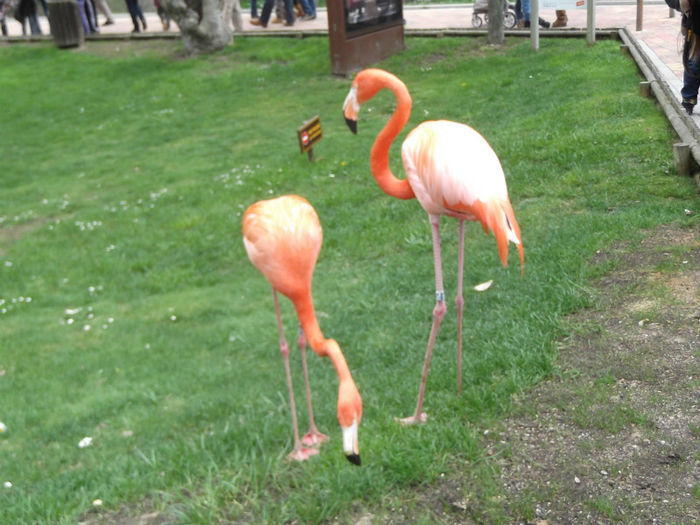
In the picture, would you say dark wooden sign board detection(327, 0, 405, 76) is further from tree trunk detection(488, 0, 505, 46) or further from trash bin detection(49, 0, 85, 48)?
trash bin detection(49, 0, 85, 48)

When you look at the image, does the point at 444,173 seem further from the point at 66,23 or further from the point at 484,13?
the point at 66,23

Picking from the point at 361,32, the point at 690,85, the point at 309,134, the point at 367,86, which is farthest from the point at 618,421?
the point at 361,32

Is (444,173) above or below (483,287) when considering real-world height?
above

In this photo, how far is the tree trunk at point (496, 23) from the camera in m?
14.1

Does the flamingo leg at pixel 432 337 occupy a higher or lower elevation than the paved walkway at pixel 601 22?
lower

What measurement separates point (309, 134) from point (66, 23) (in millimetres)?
11869

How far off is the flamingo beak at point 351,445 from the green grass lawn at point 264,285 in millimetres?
569

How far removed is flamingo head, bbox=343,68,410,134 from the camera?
3.85m

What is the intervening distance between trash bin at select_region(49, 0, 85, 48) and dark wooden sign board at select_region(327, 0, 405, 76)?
8048mm

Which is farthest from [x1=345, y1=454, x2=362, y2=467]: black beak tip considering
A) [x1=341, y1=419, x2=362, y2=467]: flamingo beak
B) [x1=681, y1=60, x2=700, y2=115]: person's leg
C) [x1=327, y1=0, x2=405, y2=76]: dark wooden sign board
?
[x1=327, y1=0, x2=405, y2=76]: dark wooden sign board

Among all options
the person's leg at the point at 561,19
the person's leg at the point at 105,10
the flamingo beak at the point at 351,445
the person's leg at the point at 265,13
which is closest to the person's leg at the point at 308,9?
the person's leg at the point at 265,13

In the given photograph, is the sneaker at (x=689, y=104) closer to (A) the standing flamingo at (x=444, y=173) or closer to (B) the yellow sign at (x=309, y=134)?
(B) the yellow sign at (x=309, y=134)

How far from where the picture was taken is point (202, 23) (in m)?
16.5

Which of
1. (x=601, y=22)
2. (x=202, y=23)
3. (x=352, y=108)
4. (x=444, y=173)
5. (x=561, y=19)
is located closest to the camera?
(x=444, y=173)
